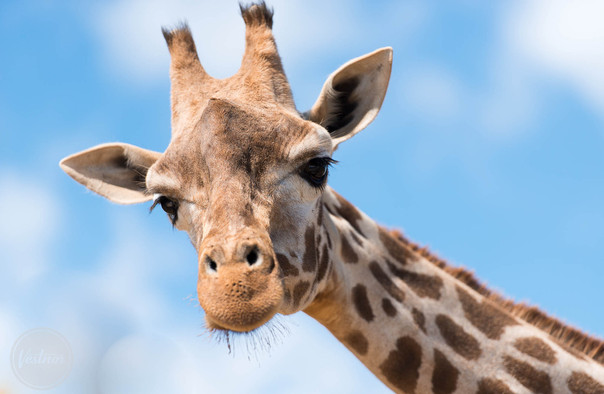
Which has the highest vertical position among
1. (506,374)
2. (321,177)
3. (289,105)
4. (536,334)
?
(289,105)

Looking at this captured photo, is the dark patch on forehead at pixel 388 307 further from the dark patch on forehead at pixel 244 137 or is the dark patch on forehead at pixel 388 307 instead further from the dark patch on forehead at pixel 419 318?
the dark patch on forehead at pixel 244 137

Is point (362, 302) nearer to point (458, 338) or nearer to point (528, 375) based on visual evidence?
point (458, 338)

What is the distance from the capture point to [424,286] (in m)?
6.41

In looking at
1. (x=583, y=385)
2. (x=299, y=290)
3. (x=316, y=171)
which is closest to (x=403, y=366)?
(x=299, y=290)

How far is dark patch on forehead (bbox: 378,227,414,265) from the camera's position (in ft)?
21.6

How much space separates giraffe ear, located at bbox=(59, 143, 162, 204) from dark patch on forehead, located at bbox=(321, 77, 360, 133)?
71.9 inches

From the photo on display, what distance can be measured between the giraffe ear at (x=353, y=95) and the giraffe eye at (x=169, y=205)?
162 centimetres

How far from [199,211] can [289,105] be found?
5.08 ft

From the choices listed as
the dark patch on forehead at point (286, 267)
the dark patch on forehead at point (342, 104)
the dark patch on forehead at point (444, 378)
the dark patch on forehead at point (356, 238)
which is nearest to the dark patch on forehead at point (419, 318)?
the dark patch on forehead at point (444, 378)

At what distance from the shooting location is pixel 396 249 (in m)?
6.65

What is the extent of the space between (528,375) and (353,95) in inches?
125

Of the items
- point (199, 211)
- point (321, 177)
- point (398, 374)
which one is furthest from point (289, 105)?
point (398, 374)

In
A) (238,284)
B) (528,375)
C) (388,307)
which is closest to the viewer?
(238,284)

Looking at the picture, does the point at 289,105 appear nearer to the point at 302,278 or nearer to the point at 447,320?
the point at 302,278
